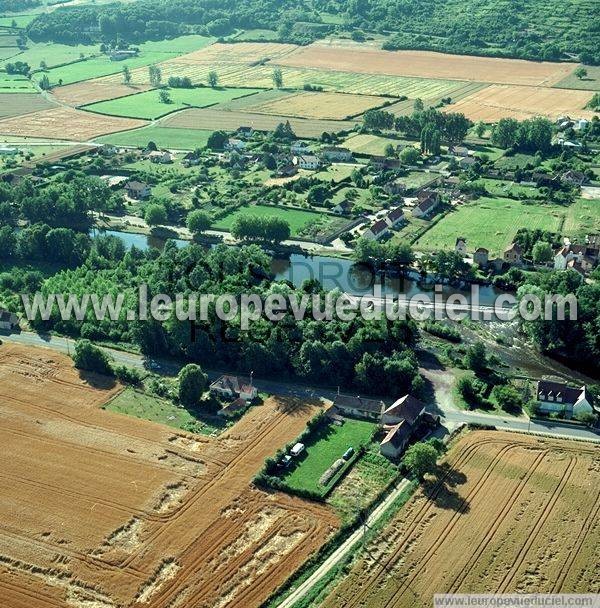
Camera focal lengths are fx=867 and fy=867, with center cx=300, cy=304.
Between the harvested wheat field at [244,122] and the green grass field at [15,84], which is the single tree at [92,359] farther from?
the green grass field at [15,84]

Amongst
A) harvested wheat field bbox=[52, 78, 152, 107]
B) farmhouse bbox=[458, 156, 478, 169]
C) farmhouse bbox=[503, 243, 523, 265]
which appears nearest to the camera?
farmhouse bbox=[503, 243, 523, 265]

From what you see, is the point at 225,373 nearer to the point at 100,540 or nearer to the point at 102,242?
the point at 100,540

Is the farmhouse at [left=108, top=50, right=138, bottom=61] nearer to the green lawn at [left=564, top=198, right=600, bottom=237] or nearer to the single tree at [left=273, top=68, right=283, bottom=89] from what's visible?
the single tree at [left=273, top=68, right=283, bottom=89]

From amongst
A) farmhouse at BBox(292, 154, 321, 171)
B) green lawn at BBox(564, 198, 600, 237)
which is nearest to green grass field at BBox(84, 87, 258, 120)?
farmhouse at BBox(292, 154, 321, 171)

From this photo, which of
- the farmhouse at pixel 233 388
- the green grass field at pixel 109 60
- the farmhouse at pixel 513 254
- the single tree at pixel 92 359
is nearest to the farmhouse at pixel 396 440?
the farmhouse at pixel 233 388

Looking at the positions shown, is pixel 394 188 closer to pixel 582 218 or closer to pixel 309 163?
pixel 309 163

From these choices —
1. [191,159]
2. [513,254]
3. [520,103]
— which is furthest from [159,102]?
[513,254]
